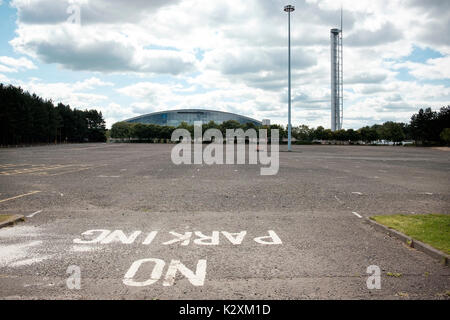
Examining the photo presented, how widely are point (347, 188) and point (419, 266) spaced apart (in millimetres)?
9981

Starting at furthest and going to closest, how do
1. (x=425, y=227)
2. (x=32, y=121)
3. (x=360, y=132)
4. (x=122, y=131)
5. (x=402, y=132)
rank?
1. (x=122, y=131)
2. (x=360, y=132)
3. (x=402, y=132)
4. (x=32, y=121)
5. (x=425, y=227)

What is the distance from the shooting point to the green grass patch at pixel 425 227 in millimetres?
7188

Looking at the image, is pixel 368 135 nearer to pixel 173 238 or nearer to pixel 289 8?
pixel 289 8

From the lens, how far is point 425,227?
27.5ft

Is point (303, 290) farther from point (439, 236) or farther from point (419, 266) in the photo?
point (439, 236)

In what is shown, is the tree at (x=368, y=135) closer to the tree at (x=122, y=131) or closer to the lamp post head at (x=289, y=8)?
the tree at (x=122, y=131)

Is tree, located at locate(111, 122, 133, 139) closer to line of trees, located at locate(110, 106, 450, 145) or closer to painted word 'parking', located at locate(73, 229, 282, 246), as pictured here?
line of trees, located at locate(110, 106, 450, 145)

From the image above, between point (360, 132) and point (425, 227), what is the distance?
154665 millimetres

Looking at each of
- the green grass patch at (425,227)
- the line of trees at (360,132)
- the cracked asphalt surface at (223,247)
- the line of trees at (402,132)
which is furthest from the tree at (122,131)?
the green grass patch at (425,227)

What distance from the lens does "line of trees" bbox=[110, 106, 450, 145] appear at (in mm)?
108375

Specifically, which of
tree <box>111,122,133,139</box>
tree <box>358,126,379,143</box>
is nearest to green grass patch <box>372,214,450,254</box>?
tree <box>358,126,379,143</box>

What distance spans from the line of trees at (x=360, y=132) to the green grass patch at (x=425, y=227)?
98977mm

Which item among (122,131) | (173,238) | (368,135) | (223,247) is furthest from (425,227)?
(122,131)

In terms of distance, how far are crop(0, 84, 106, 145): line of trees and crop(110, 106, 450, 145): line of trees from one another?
78.3 feet
